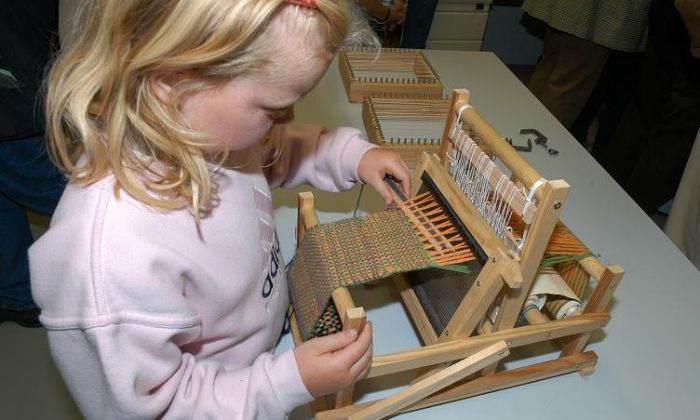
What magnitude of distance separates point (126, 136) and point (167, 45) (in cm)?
13

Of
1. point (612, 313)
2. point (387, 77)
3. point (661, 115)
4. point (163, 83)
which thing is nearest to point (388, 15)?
point (387, 77)

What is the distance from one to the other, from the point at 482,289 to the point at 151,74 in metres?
0.52

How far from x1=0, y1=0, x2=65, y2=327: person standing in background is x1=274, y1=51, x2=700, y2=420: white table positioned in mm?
629

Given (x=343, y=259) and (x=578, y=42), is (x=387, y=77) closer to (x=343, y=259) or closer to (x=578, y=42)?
(x=343, y=259)

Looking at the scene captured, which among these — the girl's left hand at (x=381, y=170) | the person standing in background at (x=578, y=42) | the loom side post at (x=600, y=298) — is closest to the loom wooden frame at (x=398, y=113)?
the girl's left hand at (x=381, y=170)

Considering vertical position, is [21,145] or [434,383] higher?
[434,383]

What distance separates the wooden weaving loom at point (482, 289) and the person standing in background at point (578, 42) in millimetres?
1769

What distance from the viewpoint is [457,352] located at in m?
0.77

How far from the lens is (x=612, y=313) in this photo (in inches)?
39.7

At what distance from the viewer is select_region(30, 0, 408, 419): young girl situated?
54 cm

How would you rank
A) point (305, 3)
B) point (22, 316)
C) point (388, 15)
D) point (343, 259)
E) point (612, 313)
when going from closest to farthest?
point (305, 3), point (343, 259), point (612, 313), point (22, 316), point (388, 15)

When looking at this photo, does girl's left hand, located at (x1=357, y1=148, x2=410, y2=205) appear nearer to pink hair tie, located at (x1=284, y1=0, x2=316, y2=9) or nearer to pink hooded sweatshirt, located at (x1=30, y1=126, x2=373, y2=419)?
pink hooded sweatshirt, located at (x1=30, y1=126, x2=373, y2=419)

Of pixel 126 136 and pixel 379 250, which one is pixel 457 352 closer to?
pixel 379 250

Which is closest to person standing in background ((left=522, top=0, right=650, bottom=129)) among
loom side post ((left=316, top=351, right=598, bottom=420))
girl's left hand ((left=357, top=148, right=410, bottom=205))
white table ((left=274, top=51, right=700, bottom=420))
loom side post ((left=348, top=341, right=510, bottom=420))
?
white table ((left=274, top=51, right=700, bottom=420))
